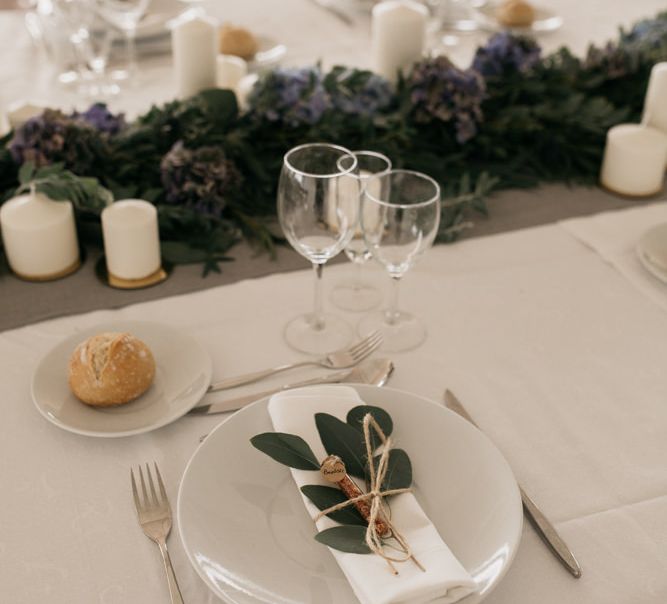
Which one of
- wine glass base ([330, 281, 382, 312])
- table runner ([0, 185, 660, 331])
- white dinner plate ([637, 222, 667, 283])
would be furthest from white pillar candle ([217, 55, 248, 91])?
white dinner plate ([637, 222, 667, 283])

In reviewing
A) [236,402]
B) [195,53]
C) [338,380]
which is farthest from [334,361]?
[195,53]

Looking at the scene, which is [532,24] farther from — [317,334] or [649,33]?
[317,334]

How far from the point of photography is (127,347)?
3.11 ft

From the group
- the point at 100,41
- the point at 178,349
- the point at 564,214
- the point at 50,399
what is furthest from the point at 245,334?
the point at 100,41

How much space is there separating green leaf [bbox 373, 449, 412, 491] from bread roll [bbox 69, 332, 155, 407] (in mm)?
289

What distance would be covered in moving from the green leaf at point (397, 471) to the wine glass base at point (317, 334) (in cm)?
28

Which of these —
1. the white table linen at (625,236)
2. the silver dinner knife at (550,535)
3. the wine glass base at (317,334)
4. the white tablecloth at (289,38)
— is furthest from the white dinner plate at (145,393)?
the white tablecloth at (289,38)

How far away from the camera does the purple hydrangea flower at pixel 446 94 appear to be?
4.91ft

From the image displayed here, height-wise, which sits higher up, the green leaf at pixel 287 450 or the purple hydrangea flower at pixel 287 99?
the purple hydrangea flower at pixel 287 99

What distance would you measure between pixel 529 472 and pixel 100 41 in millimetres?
1372

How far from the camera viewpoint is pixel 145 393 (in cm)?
98

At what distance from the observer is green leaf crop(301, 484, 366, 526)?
30.5 inches

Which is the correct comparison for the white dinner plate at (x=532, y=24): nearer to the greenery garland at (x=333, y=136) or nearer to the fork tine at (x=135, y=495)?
the greenery garland at (x=333, y=136)

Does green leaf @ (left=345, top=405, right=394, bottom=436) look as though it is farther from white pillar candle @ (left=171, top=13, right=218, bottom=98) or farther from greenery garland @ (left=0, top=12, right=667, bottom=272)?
white pillar candle @ (left=171, top=13, right=218, bottom=98)
